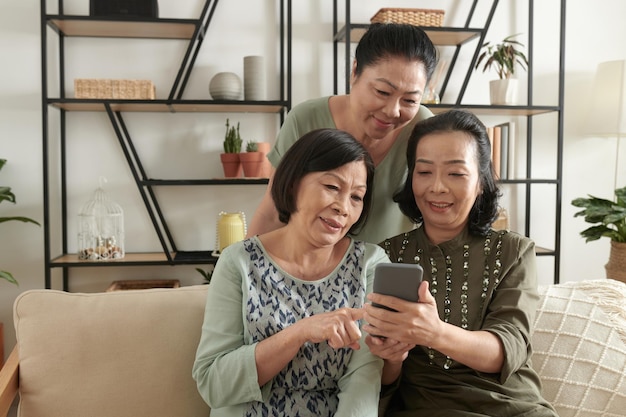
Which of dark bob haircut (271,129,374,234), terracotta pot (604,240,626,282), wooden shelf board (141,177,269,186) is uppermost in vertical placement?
dark bob haircut (271,129,374,234)

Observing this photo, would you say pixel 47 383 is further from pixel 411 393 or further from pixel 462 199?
pixel 462 199

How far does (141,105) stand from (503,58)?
6.81ft

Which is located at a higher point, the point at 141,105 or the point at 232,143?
the point at 141,105

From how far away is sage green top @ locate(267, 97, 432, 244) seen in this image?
1.97 meters

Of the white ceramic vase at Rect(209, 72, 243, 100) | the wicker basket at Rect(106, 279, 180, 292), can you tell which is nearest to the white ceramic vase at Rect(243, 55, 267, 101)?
the white ceramic vase at Rect(209, 72, 243, 100)

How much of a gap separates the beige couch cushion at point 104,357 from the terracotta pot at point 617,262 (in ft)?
9.01

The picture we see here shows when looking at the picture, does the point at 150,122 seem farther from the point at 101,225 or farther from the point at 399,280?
the point at 399,280

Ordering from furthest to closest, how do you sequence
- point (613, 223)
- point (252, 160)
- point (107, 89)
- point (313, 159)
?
point (613, 223), point (252, 160), point (107, 89), point (313, 159)

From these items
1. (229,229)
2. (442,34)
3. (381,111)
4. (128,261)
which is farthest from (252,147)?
(381,111)

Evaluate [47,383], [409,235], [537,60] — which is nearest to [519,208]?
[537,60]

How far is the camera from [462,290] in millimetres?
1594

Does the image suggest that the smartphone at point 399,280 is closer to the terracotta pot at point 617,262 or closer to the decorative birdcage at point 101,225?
the decorative birdcage at point 101,225

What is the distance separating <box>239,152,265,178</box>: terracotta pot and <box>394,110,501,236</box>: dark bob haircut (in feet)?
5.92

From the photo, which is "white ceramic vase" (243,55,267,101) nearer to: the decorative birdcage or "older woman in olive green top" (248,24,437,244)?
the decorative birdcage
